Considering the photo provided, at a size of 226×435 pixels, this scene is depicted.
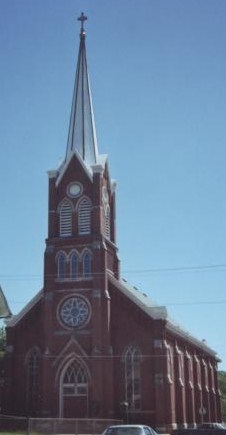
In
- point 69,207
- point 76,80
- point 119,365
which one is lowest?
point 119,365

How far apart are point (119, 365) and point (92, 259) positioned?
338 inches

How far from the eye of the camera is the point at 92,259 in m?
48.6

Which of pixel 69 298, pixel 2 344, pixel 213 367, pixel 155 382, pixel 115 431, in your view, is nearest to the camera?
pixel 115 431

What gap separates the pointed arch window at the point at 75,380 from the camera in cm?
4612

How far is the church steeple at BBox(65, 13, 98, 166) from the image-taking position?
54531mm

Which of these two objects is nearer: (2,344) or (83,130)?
(83,130)

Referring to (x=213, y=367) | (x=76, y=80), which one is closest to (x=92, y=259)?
(x=76, y=80)

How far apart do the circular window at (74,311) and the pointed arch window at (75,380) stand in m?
3.09

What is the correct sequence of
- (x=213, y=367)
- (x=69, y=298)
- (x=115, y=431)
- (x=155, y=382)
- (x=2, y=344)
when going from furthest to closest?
(x=213, y=367) → (x=2, y=344) → (x=69, y=298) → (x=155, y=382) → (x=115, y=431)

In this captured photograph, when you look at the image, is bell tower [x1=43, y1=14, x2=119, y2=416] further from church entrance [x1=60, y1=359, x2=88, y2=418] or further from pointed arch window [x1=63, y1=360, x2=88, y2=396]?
pointed arch window [x1=63, y1=360, x2=88, y2=396]

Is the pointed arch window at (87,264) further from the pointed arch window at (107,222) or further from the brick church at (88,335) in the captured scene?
the pointed arch window at (107,222)

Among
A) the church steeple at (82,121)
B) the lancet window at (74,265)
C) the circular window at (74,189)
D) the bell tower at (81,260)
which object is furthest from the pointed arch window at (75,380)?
the church steeple at (82,121)

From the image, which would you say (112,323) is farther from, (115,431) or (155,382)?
(115,431)

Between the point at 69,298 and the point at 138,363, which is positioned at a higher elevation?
the point at 69,298
